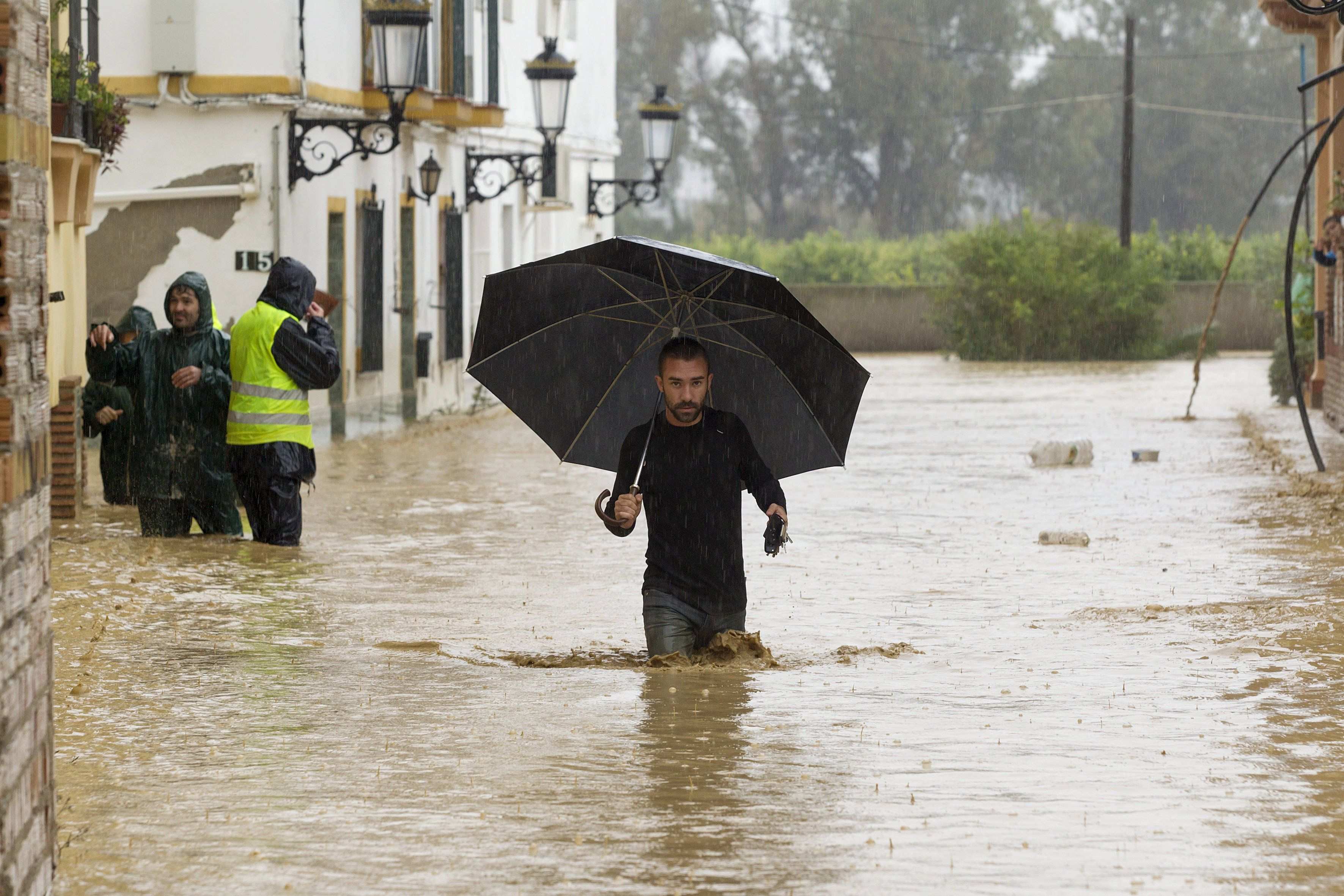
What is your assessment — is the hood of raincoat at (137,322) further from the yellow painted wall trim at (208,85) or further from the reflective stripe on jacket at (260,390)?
the yellow painted wall trim at (208,85)

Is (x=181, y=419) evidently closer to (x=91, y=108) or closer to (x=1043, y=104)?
(x=91, y=108)

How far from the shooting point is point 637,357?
7980mm

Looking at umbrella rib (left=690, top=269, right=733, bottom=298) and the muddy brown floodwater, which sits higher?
umbrella rib (left=690, top=269, right=733, bottom=298)

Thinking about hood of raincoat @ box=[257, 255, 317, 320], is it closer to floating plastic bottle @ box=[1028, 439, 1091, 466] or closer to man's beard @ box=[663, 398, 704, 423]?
man's beard @ box=[663, 398, 704, 423]

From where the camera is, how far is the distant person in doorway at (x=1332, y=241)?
17906 mm

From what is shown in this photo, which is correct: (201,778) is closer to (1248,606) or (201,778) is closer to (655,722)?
(655,722)

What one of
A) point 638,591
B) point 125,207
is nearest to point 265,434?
point 638,591

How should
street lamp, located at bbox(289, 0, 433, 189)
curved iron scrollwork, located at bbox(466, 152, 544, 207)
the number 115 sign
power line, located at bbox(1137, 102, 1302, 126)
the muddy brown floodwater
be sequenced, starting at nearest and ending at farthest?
the muddy brown floodwater → street lamp, located at bbox(289, 0, 433, 189) → the number 115 sign → curved iron scrollwork, located at bbox(466, 152, 544, 207) → power line, located at bbox(1137, 102, 1302, 126)

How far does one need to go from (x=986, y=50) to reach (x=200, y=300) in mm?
55917

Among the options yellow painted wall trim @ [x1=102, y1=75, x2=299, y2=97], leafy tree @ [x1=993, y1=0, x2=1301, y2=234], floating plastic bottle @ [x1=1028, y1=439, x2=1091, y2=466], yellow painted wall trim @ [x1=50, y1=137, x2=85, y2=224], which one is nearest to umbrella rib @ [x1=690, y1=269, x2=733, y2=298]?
yellow painted wall trim @ [x1=50, y1=137, x2=85, y2=224]

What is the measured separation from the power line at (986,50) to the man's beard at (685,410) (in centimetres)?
5772

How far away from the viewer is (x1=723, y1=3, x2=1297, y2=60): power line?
65.5 meters

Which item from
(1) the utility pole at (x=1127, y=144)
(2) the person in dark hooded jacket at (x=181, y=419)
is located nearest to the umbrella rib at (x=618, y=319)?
(2) the person in dark hooded jacket at (x=181, y=419)

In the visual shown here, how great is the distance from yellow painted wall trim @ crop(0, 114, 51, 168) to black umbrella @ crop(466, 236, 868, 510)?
307 centimetres
